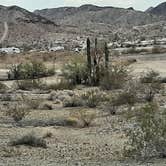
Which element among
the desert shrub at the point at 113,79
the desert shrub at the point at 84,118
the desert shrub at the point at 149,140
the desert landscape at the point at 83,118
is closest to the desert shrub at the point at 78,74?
the desert landscape at the point at 83,118

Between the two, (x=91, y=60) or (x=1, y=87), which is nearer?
(x=1, y=87)

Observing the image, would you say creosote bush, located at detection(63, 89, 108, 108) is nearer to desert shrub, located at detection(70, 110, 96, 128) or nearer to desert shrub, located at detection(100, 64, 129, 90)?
desert shrub, located at detection(70, 110, 96, 128)

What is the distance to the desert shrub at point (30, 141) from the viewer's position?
18.2 metres

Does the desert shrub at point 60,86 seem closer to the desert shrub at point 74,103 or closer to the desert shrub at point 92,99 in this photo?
the desert shrub at point 92,99

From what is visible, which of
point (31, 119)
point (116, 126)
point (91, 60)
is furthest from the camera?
point (91, 60)

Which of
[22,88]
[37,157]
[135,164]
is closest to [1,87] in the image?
[22,88]

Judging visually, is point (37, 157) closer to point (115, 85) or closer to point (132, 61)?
point (115, 85)

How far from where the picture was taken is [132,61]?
57750mm

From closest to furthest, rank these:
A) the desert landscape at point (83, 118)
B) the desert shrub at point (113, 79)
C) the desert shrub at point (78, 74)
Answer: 1. the desert landscape at point (83, 118)
2. the desert shrub at point (113, 79)
3. the desert shrub at point (78, 74)

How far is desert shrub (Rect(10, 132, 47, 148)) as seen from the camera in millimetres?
18156

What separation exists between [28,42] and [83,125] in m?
114

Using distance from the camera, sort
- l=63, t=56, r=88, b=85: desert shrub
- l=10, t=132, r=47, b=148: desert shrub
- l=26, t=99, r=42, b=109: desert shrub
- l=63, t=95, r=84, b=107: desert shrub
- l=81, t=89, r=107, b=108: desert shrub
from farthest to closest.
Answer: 1. l=63, t=56, r=88, b=85: desert shrub
2. l=63, t=95, r=84, b=107: desert shrub
3. l=81, t=89, r=107, b=108: desert shrub
4. l=26, t=99, r=42, b=109: desert shrub
5. l=10, t=132, r=47, b=148: desert shrub

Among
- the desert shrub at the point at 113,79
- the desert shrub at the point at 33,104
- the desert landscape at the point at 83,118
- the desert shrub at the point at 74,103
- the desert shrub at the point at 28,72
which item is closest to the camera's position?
the desert landscape at the point at 83,118

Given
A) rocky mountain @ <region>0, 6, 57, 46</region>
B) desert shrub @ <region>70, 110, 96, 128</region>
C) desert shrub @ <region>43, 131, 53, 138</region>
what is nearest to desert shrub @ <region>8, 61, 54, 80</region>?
desert shrub @ <region>70, 110, 96, 128</region>
